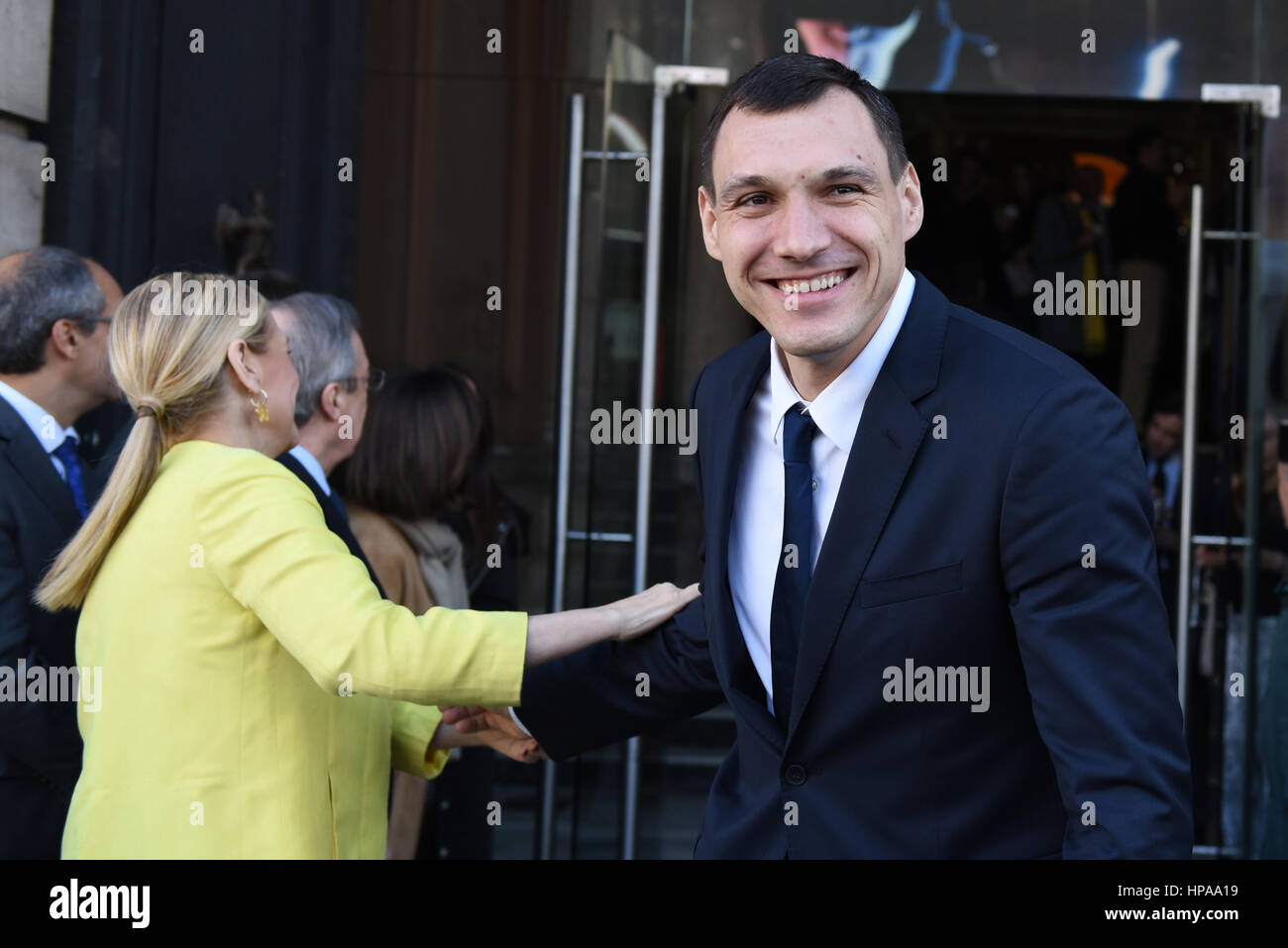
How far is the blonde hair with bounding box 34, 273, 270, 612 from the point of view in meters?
2.19

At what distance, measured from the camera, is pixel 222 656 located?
2.15 metres

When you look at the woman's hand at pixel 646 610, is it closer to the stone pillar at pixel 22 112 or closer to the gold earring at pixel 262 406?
the gold earring at pixel 262 406

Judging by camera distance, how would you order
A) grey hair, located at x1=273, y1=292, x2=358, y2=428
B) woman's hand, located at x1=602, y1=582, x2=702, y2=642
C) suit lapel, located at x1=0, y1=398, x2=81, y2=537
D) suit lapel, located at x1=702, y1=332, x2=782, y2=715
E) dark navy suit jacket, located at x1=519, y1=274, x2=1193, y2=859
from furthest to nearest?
grey hair, located at x1=273, y1=292, x2=358, y2=428 < suit lapel, located at x1=0, y1=398, x2=81, y2=537 < woman's hand, located at x1=602, y1=582, x2=702, y2=642 < suit lapel, located at x1=702, y1=332, x2=782, y2=715 < dark navy suit jacket, located at x1=519, y1=274, x2=1193, y2=859

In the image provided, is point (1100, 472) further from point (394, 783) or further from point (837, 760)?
point (394, 783)

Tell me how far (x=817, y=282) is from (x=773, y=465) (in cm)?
32

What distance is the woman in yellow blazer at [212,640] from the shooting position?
2.12m

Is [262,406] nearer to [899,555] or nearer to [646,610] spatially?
[646,610]

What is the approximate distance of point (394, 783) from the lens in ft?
13.0

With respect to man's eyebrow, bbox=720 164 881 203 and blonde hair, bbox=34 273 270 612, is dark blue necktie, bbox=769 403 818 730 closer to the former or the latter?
man's eyebrow, bbox=720 164 881 203

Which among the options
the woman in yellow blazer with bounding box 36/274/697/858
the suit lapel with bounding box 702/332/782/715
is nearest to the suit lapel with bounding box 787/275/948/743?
the suit lapel with bounding box 702/332/782/715

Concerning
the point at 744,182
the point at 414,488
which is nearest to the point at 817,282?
the point at 744,182

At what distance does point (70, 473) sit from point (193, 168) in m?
1.68

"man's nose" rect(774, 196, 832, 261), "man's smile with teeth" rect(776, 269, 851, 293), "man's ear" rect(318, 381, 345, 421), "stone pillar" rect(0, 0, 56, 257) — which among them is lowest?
"man's ear" rect(318, 381, 345, 421)
